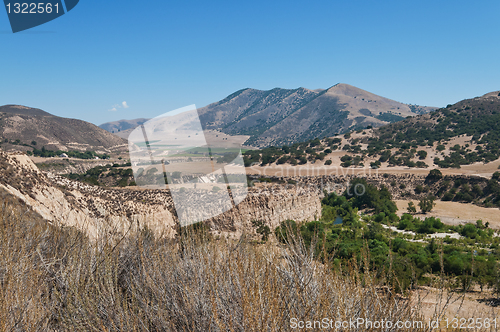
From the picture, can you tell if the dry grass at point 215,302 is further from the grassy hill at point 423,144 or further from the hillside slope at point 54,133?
the hillside slope at point 54,133

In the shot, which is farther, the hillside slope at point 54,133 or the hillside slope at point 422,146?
the hillside slope at point 54,133

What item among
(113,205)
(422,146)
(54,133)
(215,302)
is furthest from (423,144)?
(54,133)

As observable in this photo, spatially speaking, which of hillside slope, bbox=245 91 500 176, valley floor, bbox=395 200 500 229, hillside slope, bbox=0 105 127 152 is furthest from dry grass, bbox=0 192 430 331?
hillside slope, bbox=0 105 127 152

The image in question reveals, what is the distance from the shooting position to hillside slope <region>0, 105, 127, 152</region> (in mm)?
84550

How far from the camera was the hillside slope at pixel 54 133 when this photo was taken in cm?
8455

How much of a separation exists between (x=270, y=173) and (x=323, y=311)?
42.3 metres

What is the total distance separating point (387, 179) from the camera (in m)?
39.4

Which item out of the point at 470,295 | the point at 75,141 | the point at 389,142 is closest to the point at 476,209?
the point at 470,295

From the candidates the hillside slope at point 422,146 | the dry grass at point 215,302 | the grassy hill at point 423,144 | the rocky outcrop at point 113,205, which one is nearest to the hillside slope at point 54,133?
the hillside slope at point 422,146

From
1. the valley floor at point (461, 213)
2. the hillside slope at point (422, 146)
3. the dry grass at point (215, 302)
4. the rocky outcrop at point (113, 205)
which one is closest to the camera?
the dry grass at point (215, 302)

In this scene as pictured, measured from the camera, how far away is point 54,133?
98125 millimetres

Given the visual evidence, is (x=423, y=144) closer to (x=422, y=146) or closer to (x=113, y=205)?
(x=422, y=146)

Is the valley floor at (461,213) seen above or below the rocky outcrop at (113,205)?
A: below

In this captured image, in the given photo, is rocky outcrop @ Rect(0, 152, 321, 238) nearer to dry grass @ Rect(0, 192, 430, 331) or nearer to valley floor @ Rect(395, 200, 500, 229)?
dry grass @ Rect(0, 192, 430, 331)
